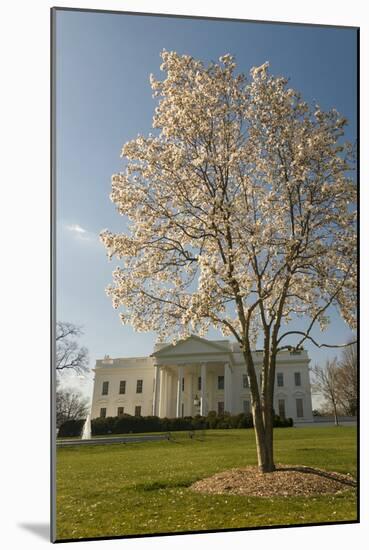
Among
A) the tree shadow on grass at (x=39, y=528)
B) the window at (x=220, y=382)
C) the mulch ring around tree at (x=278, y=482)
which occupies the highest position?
the window at (x=220, y=382)

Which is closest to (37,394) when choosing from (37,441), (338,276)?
(37,441)

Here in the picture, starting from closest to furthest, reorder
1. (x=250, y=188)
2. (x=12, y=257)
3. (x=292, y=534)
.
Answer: (x=292, y=534), (x=12, y=257), (x=250, y=188)

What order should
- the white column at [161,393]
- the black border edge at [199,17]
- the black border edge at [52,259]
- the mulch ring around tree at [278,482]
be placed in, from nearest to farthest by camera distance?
the black border edge at [52,259]
the black border edge at [199,17]
the mulch ring around tree at [278,482]
the white column at [161,393]

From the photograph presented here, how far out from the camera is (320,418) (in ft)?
21.0

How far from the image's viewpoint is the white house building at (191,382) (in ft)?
19.5

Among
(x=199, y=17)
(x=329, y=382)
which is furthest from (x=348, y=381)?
(x=199, y=17)

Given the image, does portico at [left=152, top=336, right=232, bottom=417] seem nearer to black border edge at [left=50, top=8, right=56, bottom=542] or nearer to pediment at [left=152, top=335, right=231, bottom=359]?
pediment at [left=152, top=335, right=231, bottom=359]

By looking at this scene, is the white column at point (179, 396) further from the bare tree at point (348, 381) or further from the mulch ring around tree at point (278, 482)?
the bare tree at point (348, 381)

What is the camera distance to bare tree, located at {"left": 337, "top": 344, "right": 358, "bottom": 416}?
6441mm

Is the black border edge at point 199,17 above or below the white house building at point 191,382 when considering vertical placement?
above

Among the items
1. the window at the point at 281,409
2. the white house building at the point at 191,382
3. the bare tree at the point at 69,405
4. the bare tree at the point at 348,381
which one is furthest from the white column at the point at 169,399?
the bare tree at the point at 348,381

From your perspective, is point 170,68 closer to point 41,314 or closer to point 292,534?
point 41,314

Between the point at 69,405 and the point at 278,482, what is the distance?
7.10ft

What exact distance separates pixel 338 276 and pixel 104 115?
2.90 m
